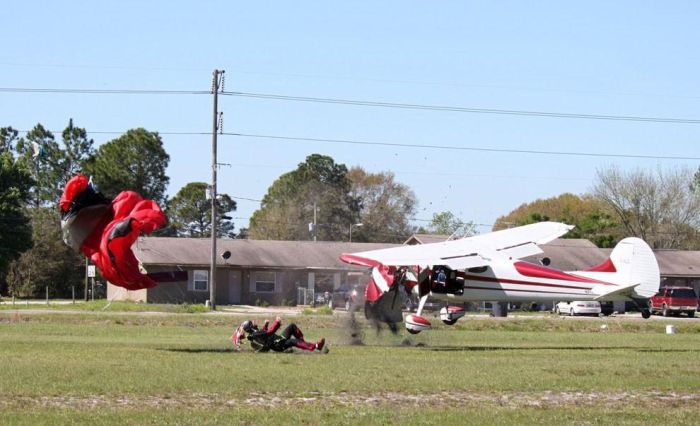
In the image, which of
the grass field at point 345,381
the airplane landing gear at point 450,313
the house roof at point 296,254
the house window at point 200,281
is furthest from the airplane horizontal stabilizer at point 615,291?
the house window at point 200,281

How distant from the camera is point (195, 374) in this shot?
22.9 metres

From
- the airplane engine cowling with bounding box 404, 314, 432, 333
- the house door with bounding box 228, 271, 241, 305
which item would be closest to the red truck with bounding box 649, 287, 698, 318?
the house door with bounding box 228, 271, 241, 305

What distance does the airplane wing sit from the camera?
33875 millimetres

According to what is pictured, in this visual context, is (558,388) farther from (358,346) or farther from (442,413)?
(358,346)

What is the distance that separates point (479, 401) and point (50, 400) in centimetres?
779

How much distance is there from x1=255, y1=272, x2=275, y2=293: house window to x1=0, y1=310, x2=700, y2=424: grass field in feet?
149

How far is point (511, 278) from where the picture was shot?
35.3 meters

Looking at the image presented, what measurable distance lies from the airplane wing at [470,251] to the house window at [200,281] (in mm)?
46601

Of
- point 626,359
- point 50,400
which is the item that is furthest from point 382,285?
point 50,400

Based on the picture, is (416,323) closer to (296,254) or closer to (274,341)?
(274,341)

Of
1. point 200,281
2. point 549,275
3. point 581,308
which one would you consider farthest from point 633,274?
point 200,281

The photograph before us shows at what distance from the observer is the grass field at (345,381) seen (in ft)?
60.1

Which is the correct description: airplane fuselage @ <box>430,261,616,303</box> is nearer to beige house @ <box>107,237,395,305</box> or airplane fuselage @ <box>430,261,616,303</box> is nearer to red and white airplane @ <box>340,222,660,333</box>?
red and white airplane @ <box>340,222,660,333</box>

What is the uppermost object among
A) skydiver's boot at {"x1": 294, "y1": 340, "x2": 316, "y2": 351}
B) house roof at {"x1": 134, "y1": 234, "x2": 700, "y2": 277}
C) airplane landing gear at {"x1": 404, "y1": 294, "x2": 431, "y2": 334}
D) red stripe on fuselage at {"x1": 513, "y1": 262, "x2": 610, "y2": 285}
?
house roof at {"x1": 134, "y1": 234, "x2": 700, "y2": 277}
